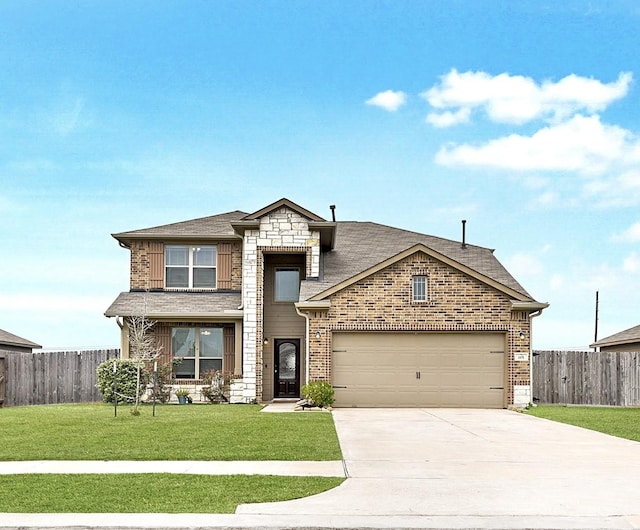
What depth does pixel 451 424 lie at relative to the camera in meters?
19.0

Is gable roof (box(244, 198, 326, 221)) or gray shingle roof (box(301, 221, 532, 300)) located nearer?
gable roof (box(244, 198, 326, 221))

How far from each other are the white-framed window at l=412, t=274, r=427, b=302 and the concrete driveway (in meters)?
7.15

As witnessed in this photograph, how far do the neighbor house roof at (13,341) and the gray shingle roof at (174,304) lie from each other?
6.01 metres

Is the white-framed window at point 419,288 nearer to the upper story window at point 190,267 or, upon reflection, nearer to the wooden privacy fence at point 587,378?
the wooden privacy fence at point 587,378

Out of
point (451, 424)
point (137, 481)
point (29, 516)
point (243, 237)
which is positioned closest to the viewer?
point (29, 516)

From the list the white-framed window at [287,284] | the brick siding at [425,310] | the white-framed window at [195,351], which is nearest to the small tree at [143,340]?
the white-framed window at [195,351]

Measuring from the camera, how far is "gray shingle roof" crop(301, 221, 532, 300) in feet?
89.5

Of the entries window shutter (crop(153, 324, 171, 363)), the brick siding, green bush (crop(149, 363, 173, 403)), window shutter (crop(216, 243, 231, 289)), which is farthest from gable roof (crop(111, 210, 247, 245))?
the brick siding

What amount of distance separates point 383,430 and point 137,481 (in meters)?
7.90

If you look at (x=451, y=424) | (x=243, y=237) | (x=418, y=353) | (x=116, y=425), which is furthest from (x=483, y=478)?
(x=243, y=237)

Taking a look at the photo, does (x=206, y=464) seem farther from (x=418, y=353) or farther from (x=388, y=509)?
(x=418, y=353)

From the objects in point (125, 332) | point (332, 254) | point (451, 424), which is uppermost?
point (332, 254)

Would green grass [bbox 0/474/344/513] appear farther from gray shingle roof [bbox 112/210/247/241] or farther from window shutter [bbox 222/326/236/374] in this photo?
gray shingle roof [bbox 112/210/247/241]

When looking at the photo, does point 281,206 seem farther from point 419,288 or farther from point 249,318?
point 419,288
